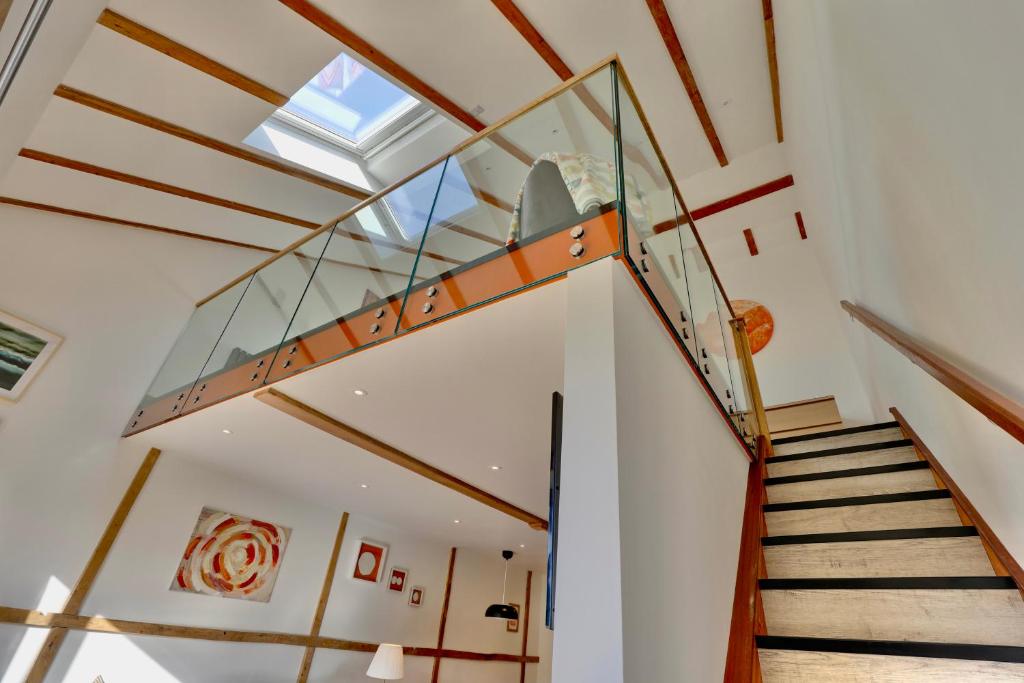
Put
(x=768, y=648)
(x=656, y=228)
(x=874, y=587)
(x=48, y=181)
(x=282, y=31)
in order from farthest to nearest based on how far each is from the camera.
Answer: (x=48, y=181) → (x=282, y=31) → (x=656, y=228) → (x=874, y=587) → (x=768, y=648)

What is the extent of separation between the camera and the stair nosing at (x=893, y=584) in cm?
169

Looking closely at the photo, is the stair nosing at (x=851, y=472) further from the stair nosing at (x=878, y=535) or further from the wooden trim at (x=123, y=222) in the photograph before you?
the wooden trim at (x=123, y=222)

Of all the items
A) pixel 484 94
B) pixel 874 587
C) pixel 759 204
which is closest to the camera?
pixel 874 587

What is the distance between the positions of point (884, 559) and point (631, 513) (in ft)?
5.21

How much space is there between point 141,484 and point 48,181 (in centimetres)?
227

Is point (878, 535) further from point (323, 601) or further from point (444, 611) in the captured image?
point (444, 611)

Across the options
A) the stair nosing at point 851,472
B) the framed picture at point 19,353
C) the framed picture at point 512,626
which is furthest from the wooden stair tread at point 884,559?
the framed picture at point 512,626

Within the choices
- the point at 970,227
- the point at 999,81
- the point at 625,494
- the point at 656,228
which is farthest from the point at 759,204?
the point at 625,494

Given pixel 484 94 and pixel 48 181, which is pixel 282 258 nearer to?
pixel 48 181

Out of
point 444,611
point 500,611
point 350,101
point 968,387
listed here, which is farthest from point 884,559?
point 350,101

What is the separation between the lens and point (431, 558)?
227 inches

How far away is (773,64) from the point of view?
3869 millimetres

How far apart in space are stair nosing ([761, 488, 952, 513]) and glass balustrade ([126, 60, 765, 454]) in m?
0.49

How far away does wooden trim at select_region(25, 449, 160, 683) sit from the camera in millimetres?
3096
